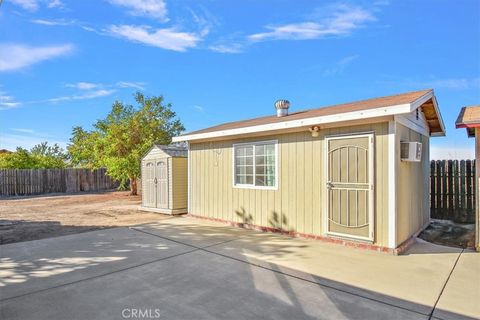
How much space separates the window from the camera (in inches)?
236

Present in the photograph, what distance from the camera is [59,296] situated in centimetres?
287

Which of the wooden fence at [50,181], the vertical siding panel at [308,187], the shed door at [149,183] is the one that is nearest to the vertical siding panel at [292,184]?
the vertical siding panel at [308,187]

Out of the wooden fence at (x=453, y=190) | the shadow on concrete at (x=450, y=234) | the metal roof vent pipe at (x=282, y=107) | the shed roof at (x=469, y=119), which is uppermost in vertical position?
the metal roof vent pipe at (x=282, y=107)

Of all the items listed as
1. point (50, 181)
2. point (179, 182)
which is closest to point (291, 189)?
point (179, 182)

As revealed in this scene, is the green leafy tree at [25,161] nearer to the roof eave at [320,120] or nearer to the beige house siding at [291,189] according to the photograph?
the beige house siding at [291,189]

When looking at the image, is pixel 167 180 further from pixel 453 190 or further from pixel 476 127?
pixel 453 190

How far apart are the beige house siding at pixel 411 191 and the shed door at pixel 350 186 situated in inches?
16.9

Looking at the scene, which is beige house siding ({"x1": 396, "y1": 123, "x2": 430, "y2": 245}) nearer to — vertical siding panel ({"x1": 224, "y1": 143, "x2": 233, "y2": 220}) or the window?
the window

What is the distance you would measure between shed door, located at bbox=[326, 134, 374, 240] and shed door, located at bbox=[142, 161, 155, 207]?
6.12m

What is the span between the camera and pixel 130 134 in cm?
1441

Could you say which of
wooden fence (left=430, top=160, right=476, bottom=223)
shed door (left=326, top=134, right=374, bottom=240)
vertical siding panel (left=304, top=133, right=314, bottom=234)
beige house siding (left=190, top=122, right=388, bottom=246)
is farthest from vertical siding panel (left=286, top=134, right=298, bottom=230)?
wooden fence (left=430, top=160, right=476, bottom=223)

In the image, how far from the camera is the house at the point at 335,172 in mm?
4406

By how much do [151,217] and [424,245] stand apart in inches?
262

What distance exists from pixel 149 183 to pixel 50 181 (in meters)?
11.5
